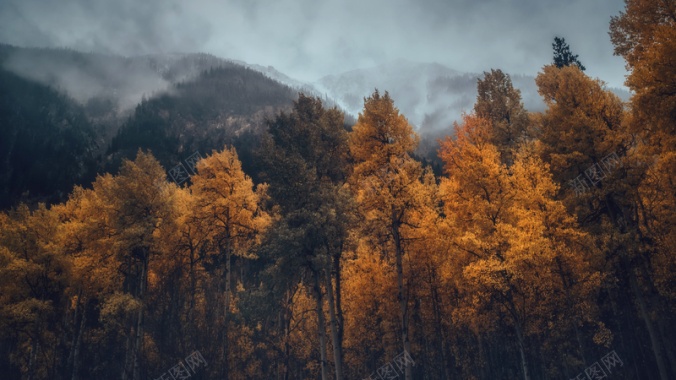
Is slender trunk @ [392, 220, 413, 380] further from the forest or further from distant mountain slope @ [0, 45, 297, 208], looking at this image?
distant mountain slope @ [0, 45, 297, 208]

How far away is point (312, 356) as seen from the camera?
29547mm

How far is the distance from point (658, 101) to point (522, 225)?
6589mm

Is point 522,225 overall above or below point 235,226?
below

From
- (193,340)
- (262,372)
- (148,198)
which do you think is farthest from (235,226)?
(262,372)

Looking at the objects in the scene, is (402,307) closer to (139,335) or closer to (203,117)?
(139,335)

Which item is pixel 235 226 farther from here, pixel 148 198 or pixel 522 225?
pixel 522 225
